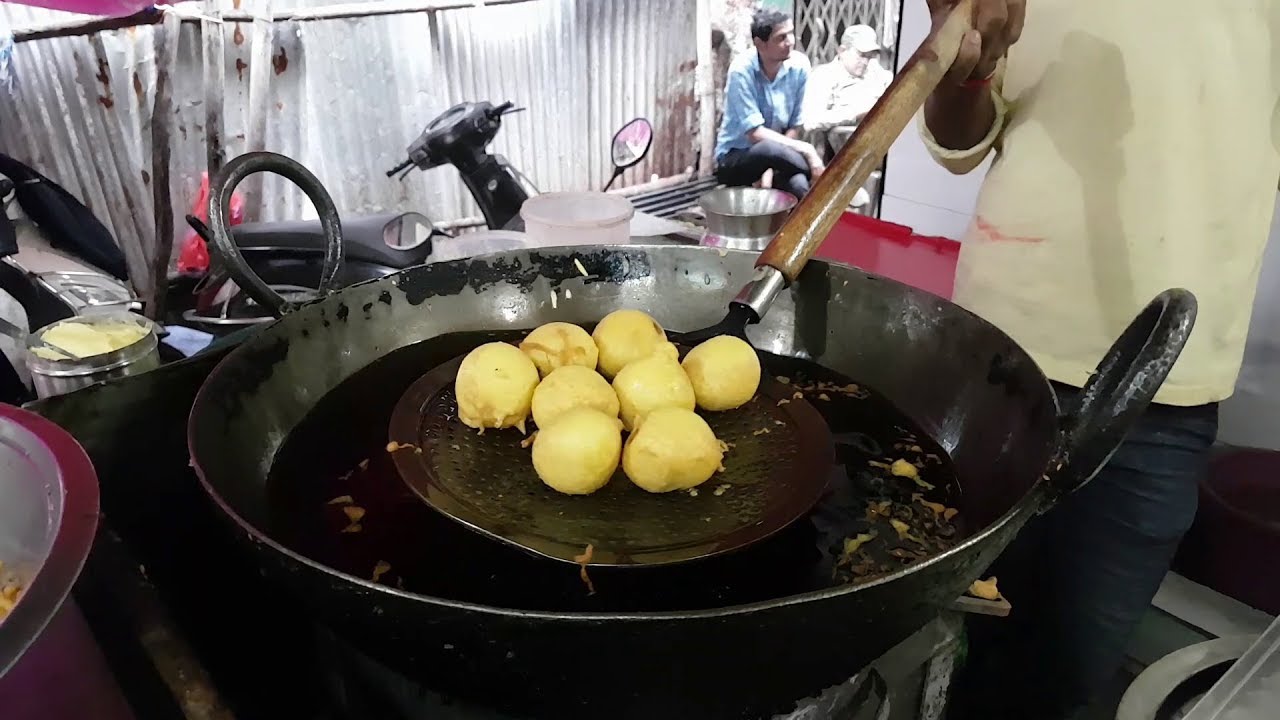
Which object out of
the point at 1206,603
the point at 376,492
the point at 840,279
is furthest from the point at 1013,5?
the point at 1206,603

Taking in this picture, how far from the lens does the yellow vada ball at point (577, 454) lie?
0.94 m

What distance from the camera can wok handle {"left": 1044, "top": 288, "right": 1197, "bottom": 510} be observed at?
0.73 m

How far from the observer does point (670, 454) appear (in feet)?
3.09

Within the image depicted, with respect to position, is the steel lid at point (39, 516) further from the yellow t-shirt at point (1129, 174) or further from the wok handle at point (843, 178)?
the yellow t-shirt at point (1129, 174)

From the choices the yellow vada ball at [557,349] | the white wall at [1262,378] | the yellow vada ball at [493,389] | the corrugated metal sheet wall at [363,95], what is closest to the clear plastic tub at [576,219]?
the corrugated metal sheet wall at [363,95]

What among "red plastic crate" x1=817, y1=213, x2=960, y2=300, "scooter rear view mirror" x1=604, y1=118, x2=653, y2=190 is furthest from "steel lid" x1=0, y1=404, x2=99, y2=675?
"scooter rear view mirror" x1=604, y1=118, x2=653, y2=190

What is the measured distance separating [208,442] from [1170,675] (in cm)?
202

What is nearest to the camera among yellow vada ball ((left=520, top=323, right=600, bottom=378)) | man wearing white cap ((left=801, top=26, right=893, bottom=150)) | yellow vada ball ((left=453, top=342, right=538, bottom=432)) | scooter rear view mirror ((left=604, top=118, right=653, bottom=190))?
yellow vada ball ((left=453, top=342, right=538, bottom=432))

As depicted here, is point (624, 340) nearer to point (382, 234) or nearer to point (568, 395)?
point (568, 395)

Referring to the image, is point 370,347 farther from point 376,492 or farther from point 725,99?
point 725,99

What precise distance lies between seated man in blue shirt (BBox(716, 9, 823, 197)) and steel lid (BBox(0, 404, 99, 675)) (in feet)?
7.75

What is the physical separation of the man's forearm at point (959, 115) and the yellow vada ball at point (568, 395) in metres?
0.80

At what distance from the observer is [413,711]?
0.87 m

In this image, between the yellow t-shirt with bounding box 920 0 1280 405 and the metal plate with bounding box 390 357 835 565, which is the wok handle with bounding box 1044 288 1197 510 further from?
the yellow t-shirt with bounding box 920 0 1280 405
